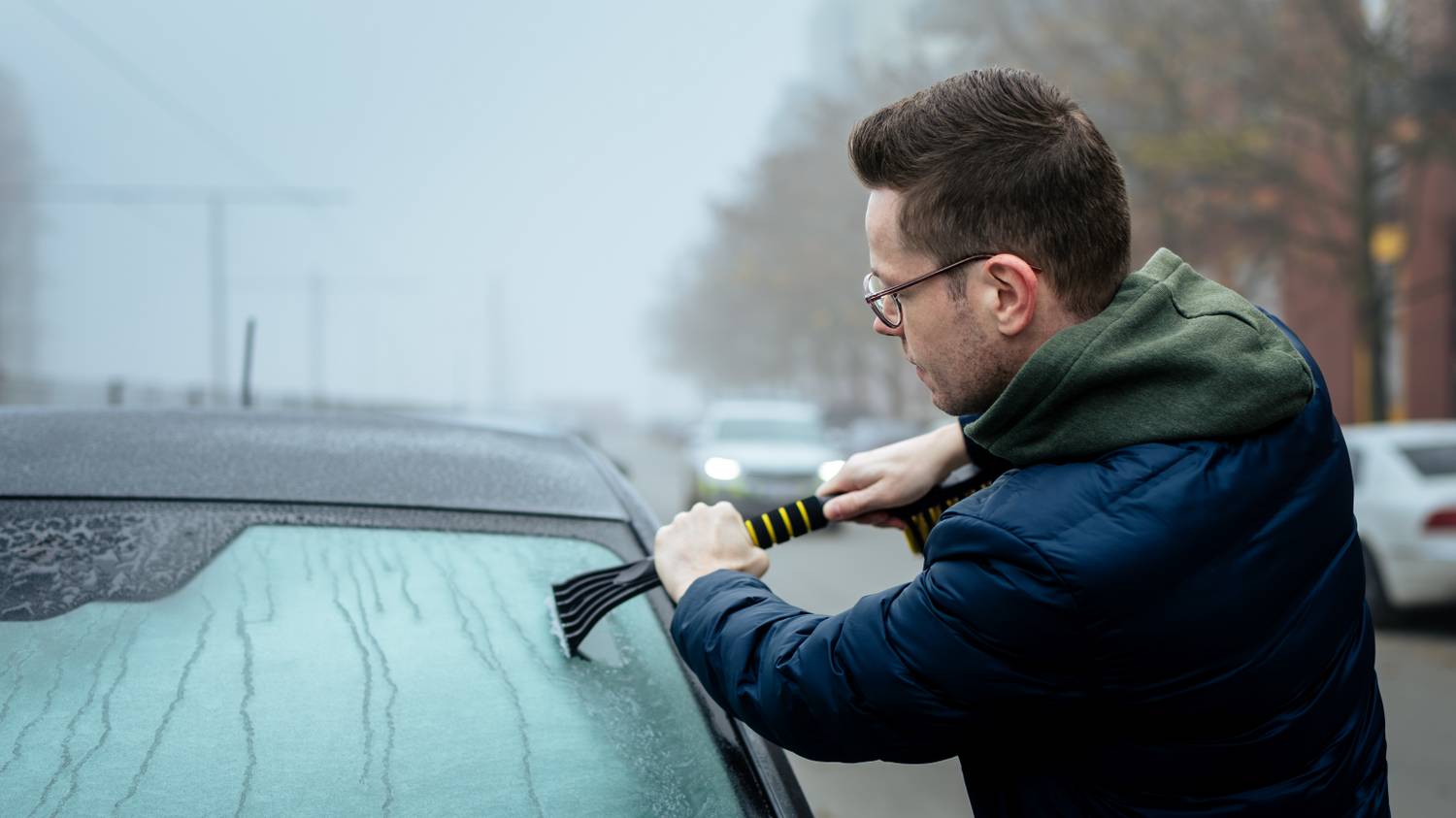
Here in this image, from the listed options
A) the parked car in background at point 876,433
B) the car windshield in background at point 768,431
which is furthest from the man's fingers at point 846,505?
the parked car in background at point 876,433

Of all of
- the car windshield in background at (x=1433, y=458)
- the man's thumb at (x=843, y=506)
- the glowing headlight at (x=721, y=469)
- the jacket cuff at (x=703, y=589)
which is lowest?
the glowing headlight at (x=721, y=469)

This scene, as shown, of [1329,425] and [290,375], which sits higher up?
[1329,425]

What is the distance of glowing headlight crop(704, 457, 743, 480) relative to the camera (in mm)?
15867

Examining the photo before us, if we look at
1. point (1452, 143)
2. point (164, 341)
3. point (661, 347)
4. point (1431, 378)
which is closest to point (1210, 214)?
point (1452, 143)

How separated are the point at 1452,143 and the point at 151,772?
1726 centimetres

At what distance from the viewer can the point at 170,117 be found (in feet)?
359

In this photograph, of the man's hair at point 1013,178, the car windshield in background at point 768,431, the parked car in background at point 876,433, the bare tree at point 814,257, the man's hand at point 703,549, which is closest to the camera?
the man's hair at point 1013,178

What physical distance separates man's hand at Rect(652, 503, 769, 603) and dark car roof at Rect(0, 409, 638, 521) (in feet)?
1.46

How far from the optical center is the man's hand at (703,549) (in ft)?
5.59

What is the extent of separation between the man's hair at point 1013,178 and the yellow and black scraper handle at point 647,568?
0.42 m

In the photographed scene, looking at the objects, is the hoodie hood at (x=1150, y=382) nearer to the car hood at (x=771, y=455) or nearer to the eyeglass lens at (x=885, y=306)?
the eyeglass lens at (x=885, y=306)

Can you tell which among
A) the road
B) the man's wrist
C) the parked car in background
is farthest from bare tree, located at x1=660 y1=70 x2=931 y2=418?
the man's wrist

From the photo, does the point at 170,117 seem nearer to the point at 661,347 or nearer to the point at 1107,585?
the point at 661,347

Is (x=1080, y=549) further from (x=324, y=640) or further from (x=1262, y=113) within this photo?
(x=1262, y=113)
